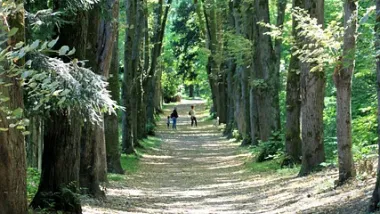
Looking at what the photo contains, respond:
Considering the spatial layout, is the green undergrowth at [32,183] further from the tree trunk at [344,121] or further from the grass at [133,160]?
the tree trunk at [344,121]

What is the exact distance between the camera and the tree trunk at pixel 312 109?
16219 millimetres

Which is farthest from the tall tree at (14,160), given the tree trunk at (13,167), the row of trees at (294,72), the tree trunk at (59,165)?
the row of trees at (294,72)

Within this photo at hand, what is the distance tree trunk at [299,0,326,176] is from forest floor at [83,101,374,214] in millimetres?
653

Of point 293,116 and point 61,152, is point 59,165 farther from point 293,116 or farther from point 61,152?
point 293,116

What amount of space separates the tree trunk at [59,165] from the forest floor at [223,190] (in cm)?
158

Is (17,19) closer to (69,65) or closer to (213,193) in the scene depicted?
(69,65)

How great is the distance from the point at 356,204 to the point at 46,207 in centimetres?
518

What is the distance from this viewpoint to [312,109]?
53.5 feet

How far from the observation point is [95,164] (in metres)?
14.2

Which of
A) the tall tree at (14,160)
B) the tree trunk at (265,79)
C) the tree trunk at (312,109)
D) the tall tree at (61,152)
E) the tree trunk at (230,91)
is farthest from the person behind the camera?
the tree trunk at (230,91)

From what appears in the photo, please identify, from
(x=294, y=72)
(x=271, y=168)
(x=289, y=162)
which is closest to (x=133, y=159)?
(x=271, y=168)

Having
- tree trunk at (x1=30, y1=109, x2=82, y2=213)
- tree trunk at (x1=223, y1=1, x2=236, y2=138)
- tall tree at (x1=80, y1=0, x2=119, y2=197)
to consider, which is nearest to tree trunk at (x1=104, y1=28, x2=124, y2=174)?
tall tree at (x1=80, y1=0, x2=119, y2=197)

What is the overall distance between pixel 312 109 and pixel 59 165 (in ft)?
25.3

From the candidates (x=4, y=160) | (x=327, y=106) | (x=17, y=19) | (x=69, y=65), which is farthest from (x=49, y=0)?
(x=327, y=106)
